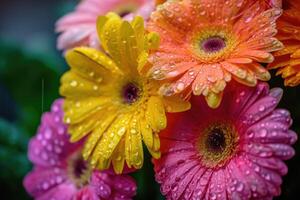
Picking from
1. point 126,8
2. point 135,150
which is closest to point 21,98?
point 126,8

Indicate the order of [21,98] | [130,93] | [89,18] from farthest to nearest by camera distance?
1. [21,98]
2. [89,18]
3. [130,93]

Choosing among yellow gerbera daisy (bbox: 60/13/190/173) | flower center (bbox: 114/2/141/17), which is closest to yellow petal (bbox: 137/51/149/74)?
yellow gerbera daisy (bbox: 60/13/190/173)

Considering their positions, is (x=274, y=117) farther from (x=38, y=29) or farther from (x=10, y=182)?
(x=38, y=29)

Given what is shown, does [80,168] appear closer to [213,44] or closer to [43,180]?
[43,180]

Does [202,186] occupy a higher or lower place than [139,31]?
lower

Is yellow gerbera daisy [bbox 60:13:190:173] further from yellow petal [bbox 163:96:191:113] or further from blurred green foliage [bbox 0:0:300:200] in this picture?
blurred green foliage [bbox 0:0:300:200]

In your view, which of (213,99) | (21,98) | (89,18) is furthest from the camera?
(21,98)

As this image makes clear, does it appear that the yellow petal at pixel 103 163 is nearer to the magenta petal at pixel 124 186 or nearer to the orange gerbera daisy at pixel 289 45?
the magenta petal at pixel 124 186

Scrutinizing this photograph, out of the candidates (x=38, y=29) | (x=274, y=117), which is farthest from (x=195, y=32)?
(x=38, y=29)
